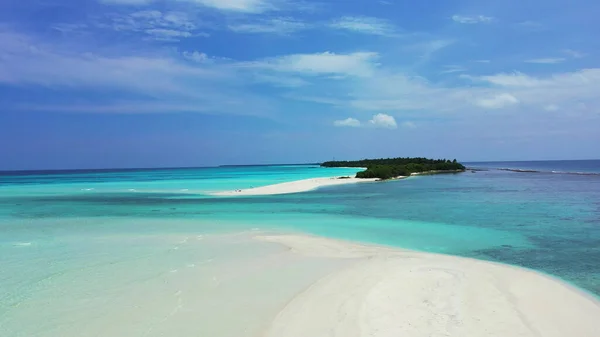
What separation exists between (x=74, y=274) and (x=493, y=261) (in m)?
10.3

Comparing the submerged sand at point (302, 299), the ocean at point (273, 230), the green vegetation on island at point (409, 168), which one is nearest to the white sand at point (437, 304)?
the submerged sand at point (302, 299)

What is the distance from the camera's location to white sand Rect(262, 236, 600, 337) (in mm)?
6371

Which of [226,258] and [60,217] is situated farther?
[60,217]

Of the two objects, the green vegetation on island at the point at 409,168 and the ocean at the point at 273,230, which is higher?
the green vegetation on island at the point at 409,168

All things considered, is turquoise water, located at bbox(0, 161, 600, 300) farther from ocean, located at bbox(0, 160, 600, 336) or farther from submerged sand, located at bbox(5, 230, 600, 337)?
submerged sand, located at bbox(5, 230, 600, 337)

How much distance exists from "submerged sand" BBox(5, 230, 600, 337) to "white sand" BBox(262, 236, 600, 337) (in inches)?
0.7

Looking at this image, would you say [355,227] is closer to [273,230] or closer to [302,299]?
[273,230]

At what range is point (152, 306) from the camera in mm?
Answer: 7762

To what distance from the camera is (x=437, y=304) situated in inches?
289

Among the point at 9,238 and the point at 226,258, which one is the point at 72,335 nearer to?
the point at 226,258

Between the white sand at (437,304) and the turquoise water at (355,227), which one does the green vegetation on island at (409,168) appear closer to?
the turquoise water at (355,227)

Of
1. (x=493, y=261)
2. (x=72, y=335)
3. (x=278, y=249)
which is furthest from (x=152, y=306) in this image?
(x=493, y=261)

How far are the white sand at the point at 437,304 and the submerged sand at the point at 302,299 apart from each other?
0.06ft

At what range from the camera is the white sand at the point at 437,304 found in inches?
251
